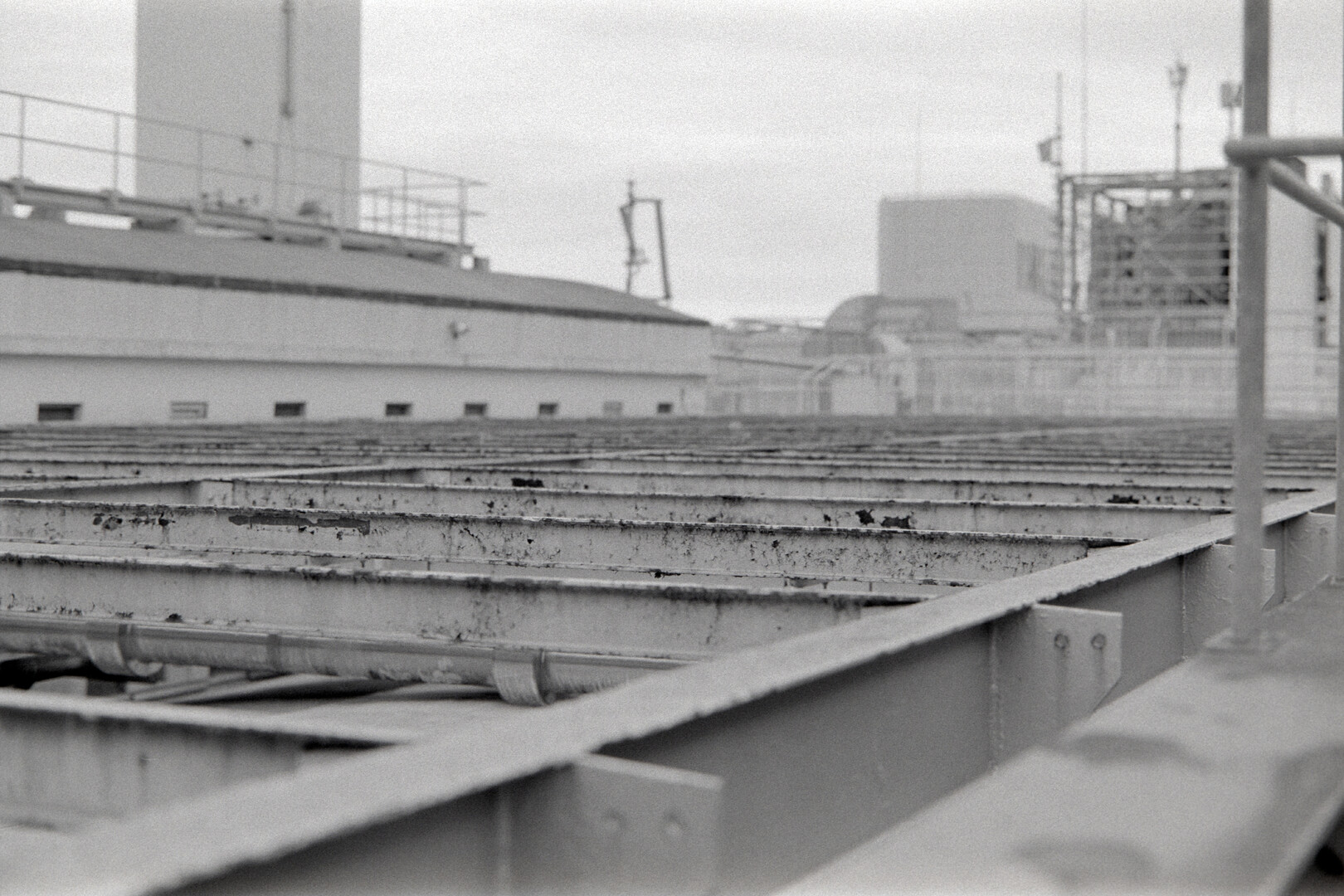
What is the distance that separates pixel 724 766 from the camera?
2.46 m

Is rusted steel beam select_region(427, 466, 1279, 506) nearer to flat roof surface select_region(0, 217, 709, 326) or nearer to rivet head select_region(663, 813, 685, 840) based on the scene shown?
rivet head select_region(663, 813, 685, 840)

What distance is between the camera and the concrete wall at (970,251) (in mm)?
57625

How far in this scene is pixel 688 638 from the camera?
410cm

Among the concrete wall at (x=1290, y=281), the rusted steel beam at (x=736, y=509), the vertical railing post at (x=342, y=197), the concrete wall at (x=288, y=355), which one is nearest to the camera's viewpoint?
the rusted steel beam at (x=736, y=509)

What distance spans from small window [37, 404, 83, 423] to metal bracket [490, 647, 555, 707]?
15854mm

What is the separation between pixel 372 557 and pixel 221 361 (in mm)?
15840

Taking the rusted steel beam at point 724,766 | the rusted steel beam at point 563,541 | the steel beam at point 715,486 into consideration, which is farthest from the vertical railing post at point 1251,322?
the steel beam at point 715,486

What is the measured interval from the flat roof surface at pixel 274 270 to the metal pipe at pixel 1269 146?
1707 cm

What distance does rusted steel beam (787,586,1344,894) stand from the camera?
1.94 m

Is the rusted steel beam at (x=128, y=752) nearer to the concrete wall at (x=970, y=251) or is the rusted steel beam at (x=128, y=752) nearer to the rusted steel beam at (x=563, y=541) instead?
the rusted steel beam at (x=563, y=541)

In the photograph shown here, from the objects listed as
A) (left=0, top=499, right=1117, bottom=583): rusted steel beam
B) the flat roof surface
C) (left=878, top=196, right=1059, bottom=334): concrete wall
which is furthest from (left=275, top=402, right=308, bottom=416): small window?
(left=878, top=196, right=1059, bottom=334): concrete wall

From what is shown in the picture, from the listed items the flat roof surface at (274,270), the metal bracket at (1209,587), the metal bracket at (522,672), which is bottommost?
the metal bracket at (522,672)

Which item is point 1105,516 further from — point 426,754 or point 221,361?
point 221,361

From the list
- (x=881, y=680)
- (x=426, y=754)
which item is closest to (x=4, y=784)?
(x=426, y=754)
